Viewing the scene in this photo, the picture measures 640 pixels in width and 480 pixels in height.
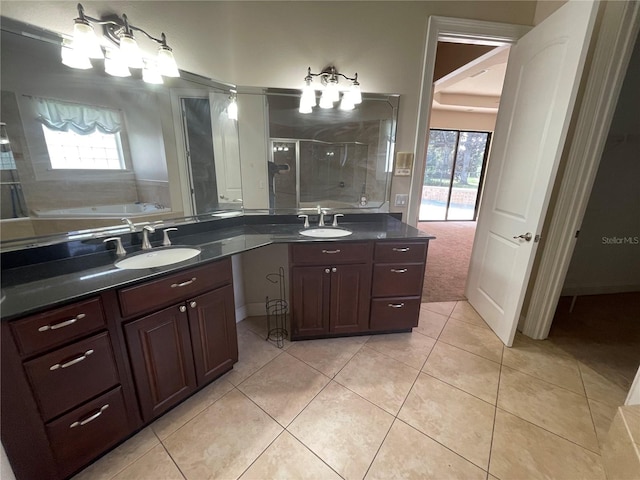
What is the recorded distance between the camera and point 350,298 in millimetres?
1934

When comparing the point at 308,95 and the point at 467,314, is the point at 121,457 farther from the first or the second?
the point at 467,314

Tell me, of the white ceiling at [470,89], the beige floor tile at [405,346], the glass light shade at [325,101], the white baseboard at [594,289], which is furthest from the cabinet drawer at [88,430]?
the white baseboard at [594,289]

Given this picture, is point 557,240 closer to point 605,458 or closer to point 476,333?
point 476,333

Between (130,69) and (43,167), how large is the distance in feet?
2.29

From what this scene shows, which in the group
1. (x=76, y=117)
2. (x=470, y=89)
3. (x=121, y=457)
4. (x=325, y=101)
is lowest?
(x=121, y=457)

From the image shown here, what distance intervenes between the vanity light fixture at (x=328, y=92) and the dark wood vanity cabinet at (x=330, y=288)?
1.07 metres

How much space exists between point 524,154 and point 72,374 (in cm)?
280

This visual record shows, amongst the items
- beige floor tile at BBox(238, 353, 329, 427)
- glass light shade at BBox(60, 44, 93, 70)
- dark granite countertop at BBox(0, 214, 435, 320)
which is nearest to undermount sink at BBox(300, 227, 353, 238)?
dark granite countertop at BBox(0, 214, 435, 320)

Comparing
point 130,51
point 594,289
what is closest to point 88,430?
point 130,51

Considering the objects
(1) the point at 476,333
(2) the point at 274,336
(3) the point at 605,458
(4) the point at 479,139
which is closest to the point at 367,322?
(2) the point at 274,336

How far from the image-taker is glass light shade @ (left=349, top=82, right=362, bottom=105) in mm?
1935

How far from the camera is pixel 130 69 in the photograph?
147 cm

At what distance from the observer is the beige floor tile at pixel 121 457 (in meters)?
1.16

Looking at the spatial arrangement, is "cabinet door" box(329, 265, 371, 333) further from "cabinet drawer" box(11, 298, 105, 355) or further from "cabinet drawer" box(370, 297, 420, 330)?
"cabinet drawer" box(11, 298, 105, 355)
